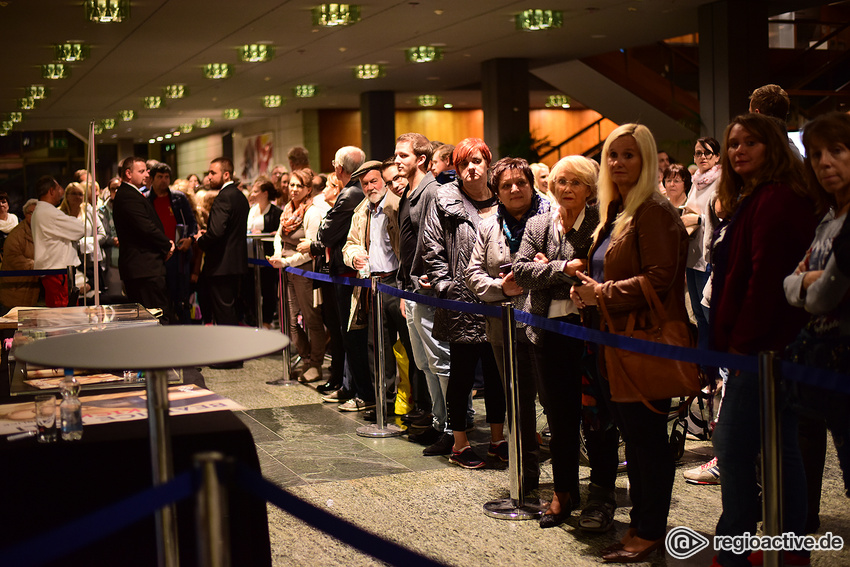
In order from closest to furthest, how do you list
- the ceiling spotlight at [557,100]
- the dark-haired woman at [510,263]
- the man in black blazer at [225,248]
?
1. the dark-haired woman at [510,263]
2. the man in black blazer at [225,248]
3. the ceiling spotlight at [557,100]

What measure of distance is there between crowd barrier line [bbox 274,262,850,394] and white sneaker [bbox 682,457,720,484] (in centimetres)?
129

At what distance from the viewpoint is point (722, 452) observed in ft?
9.70

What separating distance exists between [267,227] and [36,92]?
1094cm

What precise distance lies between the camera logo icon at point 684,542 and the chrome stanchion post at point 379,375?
2.26 metres

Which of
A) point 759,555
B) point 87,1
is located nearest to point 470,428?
point 759,555

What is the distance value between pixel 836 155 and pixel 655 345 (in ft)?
2.68

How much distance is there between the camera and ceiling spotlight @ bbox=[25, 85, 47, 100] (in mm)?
17188

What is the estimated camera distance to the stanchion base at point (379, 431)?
211 inches

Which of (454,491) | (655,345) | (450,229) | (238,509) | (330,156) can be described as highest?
(330,156)

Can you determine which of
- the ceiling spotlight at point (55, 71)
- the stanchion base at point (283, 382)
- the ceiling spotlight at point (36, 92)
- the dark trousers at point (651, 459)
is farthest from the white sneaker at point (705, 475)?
the ceiling spotlight at point (36, 92)

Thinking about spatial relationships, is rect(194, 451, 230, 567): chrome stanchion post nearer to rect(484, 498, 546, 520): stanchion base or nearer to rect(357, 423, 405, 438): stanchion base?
rect(484, 498, 546, 520): stanchion base

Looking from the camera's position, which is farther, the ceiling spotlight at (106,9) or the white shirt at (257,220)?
the ceiling spotlight at (106,9)

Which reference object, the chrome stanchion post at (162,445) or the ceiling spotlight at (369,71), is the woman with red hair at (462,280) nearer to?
the chrome stanchion post at (162,445)

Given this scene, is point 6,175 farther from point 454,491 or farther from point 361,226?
point 454,491
